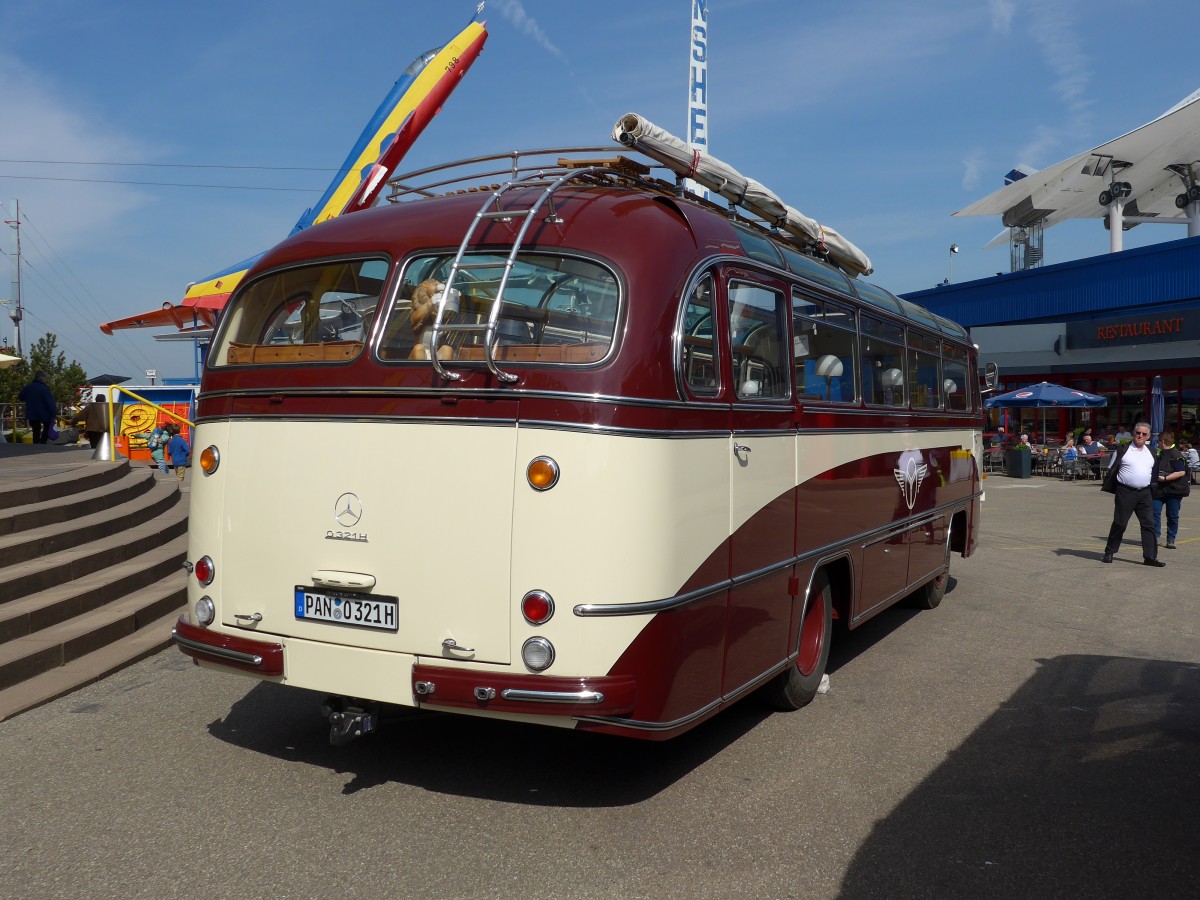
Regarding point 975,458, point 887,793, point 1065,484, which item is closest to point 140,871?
point 887,793

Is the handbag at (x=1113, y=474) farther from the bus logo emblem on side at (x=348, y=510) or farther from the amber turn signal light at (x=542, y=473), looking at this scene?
the bus logo emblem on side at (x=348, y=510)

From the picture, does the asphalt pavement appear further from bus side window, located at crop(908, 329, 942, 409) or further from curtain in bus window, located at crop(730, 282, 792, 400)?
bus side window, located at crop(908, 329, 942, 409)

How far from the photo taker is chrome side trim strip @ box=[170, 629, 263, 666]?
4.64 metres

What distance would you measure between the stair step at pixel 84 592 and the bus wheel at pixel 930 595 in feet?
23.0

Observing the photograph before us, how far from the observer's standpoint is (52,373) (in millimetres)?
55156

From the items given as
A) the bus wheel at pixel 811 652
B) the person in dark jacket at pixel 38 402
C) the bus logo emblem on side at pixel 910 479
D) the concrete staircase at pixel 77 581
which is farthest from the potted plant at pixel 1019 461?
the person in dark jacket at pixel 38 402

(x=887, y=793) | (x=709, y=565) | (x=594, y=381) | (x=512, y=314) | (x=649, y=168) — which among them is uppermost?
(x=649, y=168)

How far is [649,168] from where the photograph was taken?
5.57 meters

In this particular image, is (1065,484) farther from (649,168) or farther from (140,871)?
(140,871)

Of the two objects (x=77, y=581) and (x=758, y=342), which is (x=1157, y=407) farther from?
(x=77, y=581)

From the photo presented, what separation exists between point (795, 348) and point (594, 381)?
1.96m

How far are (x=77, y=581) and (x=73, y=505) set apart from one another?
150 centimetres

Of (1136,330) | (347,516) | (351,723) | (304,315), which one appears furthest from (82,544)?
(1136,330)

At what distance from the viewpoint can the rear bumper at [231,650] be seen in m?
4.62
